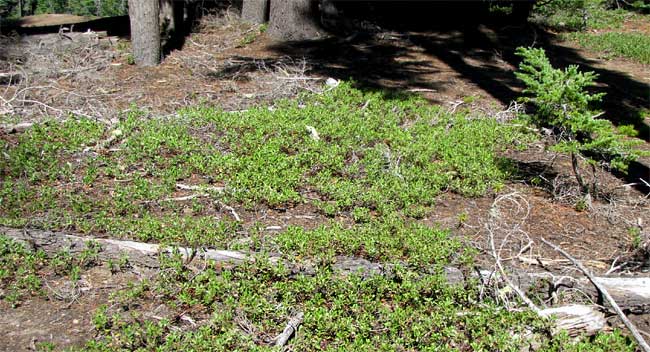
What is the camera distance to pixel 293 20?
11.5 m

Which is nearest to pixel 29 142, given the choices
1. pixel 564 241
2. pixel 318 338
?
pixel 318 338

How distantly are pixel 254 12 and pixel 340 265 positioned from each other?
848 cm

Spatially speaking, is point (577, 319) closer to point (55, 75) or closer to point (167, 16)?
point (55, 75)

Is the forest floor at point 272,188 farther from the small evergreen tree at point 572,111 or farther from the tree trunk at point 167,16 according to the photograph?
the tree trunk at point 167,16

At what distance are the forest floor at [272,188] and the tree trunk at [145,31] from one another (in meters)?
0.23

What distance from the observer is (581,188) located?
636 cm

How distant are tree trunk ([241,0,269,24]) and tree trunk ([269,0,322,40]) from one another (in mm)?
763

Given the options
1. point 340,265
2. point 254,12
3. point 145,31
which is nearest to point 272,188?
point 340,265

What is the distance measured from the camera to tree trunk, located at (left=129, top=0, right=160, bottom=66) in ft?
31.2

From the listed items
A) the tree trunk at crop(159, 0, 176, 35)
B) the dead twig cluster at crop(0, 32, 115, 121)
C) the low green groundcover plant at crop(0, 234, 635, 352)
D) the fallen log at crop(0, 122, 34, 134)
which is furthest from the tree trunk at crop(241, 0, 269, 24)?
the low green groundcover plant at crop(0, 234, 635, 352)

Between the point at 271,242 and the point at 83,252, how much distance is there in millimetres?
1360

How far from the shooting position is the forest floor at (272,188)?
4.41m

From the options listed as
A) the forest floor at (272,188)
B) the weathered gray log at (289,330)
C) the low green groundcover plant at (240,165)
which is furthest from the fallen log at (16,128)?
the weathered gray log at (289,330)

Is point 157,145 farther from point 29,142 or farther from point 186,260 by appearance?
point 186,260
